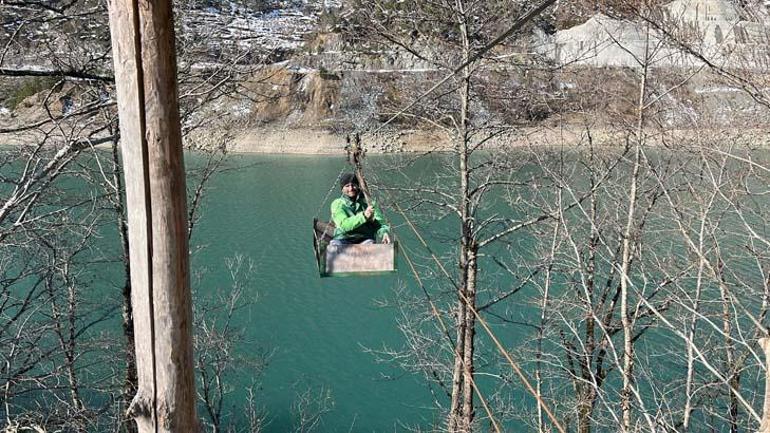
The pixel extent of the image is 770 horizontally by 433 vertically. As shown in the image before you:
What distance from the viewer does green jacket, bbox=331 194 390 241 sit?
16.3 feet

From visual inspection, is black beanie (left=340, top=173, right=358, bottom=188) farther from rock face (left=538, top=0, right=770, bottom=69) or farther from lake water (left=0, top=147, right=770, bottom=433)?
lake water (left=0, top=147, right=770, bottom=433)

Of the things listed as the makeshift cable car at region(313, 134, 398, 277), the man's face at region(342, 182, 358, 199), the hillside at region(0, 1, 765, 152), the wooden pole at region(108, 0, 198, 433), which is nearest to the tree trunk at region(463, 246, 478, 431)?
the hillside at region(0, 1, 765, 152)

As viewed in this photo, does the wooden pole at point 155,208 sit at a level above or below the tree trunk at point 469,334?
above

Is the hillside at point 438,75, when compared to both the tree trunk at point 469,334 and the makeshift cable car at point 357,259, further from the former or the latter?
the tree trunk at point 469,334

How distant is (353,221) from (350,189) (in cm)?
33

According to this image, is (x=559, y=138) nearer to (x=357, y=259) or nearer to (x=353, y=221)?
(x=353, y=221)

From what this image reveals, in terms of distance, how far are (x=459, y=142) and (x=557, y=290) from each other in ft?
24.7

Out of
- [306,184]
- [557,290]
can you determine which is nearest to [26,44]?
[557,290]

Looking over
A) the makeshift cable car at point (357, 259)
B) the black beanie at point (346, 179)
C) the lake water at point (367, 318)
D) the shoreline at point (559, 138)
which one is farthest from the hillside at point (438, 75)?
the makeshift cable car at point (357, 259)

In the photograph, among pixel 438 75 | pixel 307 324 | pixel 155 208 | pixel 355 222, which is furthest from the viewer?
pixel 307 324

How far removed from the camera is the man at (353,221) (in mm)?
4961

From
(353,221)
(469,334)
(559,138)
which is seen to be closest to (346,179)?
(353,221)

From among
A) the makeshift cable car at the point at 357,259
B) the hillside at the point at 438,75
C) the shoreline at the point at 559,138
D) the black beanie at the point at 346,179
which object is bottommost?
the makeshift cable car at the point at 357,259

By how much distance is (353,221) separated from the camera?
16.2 feet
